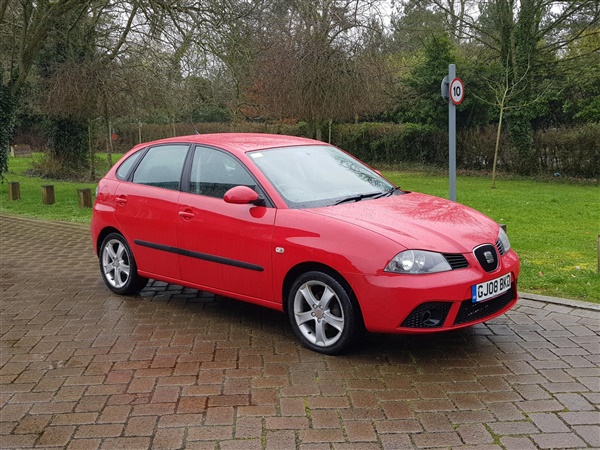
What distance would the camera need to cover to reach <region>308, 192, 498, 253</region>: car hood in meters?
4.55

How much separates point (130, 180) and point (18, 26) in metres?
15.9

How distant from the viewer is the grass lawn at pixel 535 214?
6965 millimetres

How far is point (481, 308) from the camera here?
15.4ft

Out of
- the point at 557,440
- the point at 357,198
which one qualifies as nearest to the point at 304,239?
the point at 357,198

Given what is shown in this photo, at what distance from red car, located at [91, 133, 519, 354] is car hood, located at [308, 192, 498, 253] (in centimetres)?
1

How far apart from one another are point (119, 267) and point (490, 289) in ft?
12.4

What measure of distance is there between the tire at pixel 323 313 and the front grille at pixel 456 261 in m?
0.73

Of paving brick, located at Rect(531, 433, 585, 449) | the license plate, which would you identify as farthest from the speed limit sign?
paving brick, located at Rect(531, 433, 585, 449)

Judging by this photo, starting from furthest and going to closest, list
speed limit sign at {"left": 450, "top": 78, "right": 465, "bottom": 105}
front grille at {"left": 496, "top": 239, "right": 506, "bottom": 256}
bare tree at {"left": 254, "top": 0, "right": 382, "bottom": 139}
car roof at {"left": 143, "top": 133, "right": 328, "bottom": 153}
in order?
bare tree at {"left": 254, "top": 0, "right": 382, "bottom": 139} → speed limit sign at {"left": 450, "top": 78, "right": 465, "bottom": 105} → car roof at {"left": 143, "top": 133, "right": 328, "bottom": 153} → front grille at {"left": 496, "top": 239, "right": 506, "bottom": 256}

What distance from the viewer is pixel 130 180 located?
6500 mm

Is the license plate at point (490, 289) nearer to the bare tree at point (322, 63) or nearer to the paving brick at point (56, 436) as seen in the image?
the paving brick at point (56, 436)

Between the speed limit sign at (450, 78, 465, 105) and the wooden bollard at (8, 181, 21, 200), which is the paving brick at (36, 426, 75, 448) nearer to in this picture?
the speed limit sign at (450, 78, 465, 105)

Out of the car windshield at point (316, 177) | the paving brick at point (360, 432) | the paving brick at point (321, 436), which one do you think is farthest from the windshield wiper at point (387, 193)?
the paving brick at point (321, 436)

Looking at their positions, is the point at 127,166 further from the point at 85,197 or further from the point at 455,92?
the point at 85,197
